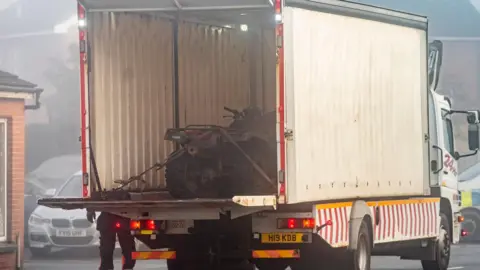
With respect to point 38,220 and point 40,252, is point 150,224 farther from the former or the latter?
point 40,252

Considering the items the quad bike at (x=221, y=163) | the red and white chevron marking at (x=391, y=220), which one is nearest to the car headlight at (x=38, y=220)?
the red and white chevron marking at (x=391, y=220)

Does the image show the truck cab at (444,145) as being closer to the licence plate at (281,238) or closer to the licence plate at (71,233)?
the licence plate at (281,238)

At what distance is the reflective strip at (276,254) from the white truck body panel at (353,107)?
638 mm

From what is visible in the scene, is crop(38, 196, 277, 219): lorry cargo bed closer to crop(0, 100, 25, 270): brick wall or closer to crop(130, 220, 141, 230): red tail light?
crop(130, 220, 141, 230): red tail light

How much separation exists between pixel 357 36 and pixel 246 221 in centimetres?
273

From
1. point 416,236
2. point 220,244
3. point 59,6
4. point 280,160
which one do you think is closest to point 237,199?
point 280,160

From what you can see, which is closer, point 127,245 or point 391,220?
point 127,245

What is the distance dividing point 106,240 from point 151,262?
833 centimetres

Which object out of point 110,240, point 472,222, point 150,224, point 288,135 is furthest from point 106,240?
point 472,222

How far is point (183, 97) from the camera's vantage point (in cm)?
1677

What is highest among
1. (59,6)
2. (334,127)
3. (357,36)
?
(59,6)

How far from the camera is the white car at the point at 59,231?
25.7m

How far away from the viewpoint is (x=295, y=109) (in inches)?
559

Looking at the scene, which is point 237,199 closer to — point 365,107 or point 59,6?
point 365,107
